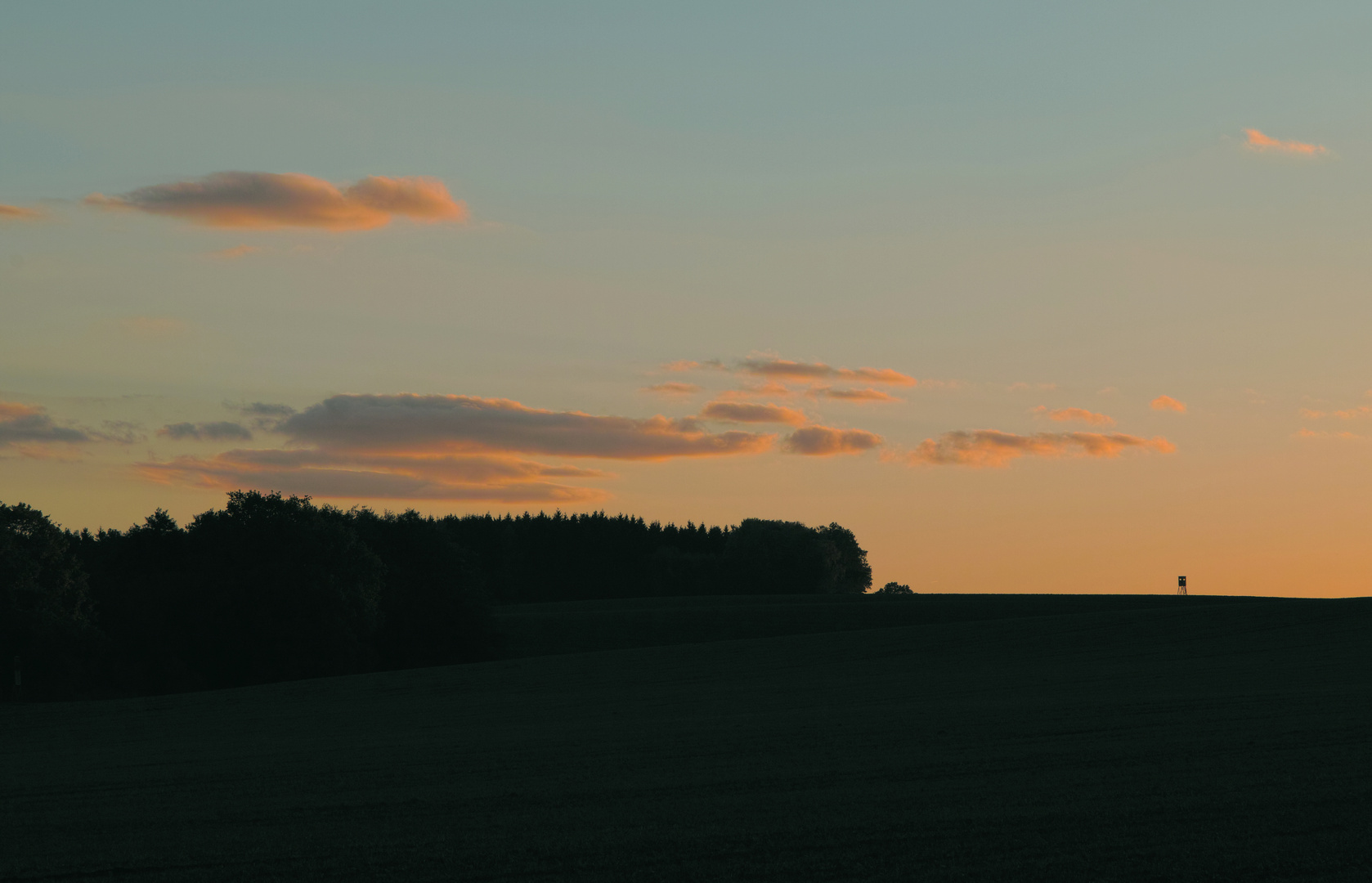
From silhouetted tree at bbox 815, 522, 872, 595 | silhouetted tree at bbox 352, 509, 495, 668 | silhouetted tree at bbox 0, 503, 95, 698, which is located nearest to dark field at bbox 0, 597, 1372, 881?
silhouetted tree at bbox 0, 503, 95, 698

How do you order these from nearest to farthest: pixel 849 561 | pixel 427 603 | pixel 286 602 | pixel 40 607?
pixel 40 607 < pixel 286 602 < pixel 427 603 < pixel 849 561

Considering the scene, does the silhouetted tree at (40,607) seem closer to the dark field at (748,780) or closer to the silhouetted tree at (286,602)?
the silhouetted tree at (286,602)

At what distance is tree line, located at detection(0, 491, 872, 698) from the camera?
6312 centimetres

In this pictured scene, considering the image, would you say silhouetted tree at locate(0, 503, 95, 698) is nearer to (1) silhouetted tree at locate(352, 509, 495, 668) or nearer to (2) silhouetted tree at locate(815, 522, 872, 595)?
(1) silhouetted tree at locate(352, 509, 495, 668)

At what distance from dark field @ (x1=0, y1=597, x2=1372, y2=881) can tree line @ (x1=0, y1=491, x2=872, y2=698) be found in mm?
14856

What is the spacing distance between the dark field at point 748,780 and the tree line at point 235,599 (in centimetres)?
1486

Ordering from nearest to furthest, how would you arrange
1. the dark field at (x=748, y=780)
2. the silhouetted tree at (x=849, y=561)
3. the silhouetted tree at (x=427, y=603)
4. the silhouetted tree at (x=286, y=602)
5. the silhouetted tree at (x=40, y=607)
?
the dark field at (x=748, y=780)
the silhouetted tree at (x=40, y=607)
the silhouetted tree at (x=286, y=602)
the silhouetted tree at (x=427, y=603)
the silhouetted tree at (x=849, y=561)

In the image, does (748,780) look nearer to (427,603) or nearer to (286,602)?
(286,602)

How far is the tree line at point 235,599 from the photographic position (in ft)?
207

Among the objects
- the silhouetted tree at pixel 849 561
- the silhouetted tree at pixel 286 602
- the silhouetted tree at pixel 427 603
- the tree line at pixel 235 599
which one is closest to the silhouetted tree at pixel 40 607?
the tree line at pixel 235 599

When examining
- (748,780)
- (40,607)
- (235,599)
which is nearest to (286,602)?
(235,599)

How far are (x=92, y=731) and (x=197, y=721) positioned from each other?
3634 mm

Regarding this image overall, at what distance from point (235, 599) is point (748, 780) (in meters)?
57.7

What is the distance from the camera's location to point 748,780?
63.3ft
